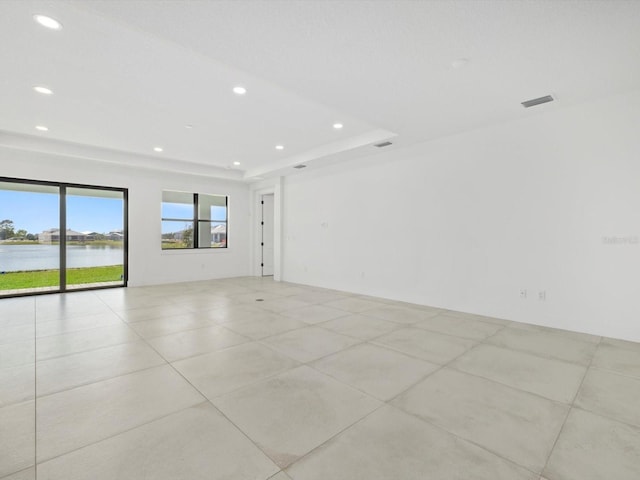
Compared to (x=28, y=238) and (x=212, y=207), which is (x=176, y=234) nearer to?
(x=212, y=207)

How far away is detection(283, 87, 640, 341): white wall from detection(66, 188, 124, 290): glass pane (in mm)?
5711

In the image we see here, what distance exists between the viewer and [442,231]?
17.8ft

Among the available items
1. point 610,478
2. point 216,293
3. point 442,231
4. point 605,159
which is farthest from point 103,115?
point 605,159

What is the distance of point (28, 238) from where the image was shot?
21.2 feet

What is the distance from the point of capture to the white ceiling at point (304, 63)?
2387 mm

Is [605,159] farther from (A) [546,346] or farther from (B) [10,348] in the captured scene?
(B) [10,348]

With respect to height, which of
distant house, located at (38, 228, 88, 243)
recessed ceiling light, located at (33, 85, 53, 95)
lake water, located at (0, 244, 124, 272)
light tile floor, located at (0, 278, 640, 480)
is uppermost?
recessed ceiling light, located at (33, 85, 53, 95)

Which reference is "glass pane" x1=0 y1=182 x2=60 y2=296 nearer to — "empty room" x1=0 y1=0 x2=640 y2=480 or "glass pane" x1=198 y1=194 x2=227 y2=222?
"empty room" x1=0 y1=0 x2=640 y2=480

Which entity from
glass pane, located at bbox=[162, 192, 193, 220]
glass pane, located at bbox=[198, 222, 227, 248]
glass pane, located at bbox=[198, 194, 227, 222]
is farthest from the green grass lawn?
glass pane, located at bbox=[198, 194, 227, 222]

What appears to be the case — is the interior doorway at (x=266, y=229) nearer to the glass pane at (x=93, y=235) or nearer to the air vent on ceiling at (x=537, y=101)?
the glass pane at (x=93, y=235)

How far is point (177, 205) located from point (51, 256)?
2947 millimetres

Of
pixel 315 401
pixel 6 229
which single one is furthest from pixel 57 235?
pixel 315 401

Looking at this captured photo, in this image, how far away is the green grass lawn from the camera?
632cm

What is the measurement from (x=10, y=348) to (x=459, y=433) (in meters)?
4.73
